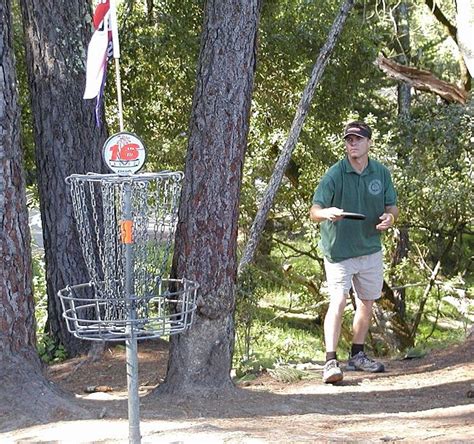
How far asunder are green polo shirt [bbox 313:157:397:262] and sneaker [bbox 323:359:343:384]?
749 millimetres

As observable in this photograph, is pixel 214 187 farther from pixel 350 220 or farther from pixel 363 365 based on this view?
pixel 363 365

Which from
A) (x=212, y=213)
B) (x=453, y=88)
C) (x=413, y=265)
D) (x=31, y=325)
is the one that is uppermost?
(x=453, y=88)

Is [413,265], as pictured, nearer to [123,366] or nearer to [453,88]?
[453,88]

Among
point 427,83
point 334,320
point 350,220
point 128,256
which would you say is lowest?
point 334,320

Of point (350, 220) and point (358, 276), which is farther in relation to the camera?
point (358, 276)

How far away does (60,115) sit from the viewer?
755 cm

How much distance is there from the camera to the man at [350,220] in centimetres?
649

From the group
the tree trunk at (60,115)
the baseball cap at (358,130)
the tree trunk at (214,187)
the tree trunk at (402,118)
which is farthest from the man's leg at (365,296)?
the tree trunk at (402,118)

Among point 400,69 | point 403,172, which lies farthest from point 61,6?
point 400,69

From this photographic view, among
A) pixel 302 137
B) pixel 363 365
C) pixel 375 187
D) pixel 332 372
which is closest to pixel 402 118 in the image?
pixel 302 137

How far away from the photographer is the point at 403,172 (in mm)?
11312

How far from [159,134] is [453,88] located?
4354 mm

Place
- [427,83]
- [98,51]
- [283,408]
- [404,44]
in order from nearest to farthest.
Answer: [98,51], [283,408], [427,83], [404,44]

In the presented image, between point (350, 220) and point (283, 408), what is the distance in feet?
5.00
